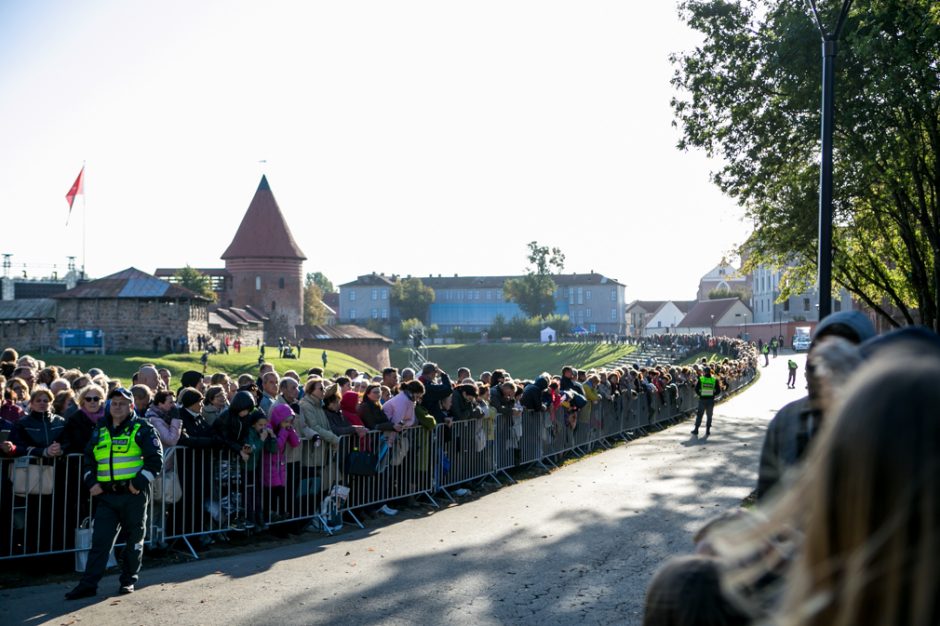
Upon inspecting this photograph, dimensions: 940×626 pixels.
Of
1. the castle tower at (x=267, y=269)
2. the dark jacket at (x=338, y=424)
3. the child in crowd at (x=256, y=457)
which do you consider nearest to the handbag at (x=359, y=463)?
the dark jacket at (x=338, y=424)

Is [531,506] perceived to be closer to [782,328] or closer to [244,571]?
[244,571]

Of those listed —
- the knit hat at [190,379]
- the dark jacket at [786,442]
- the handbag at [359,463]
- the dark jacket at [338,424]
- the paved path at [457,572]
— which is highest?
the dark jacket at [786,442]

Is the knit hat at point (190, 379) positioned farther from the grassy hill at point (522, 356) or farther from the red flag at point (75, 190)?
the grassy hill at point (522, 356)

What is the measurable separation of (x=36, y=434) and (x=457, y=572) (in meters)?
4.84

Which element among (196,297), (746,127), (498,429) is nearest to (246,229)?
(196,297)

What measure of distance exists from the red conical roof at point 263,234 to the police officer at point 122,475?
96069mm

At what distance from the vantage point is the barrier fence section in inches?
384

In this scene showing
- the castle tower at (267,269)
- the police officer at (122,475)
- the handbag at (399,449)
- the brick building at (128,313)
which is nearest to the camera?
the police officer at (122,475)

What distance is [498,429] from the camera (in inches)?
670

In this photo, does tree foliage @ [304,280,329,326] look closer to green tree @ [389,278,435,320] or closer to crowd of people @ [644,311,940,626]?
green tree @ [389,278,435,320]

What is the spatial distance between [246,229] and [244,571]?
323ft

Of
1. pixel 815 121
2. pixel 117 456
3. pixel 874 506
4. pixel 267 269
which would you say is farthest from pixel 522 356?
pixel 874 506

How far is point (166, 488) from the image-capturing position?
34.2ft

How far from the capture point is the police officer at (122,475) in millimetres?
9008
